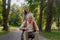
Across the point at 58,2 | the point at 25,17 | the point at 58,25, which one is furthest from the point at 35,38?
the point at 58,25

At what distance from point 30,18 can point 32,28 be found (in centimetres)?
40

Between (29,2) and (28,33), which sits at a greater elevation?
(29,2)

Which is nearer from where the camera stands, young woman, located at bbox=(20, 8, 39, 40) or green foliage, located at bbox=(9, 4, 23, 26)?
young woman, located at bbox=(20, 8, 39, 40)

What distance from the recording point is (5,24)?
4081 cm

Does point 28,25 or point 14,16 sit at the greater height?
point 28,25

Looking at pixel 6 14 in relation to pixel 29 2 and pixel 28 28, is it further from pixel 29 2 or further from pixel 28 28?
pixel 28 28

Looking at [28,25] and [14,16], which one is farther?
[14,16]

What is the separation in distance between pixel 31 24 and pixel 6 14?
32.2 meters

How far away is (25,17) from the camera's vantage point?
9.01m

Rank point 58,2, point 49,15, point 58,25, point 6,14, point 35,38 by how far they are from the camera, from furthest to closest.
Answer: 1. point 58,25
2. point 58,2
3. point 6,14
4. point 49,15
5. point 35,38

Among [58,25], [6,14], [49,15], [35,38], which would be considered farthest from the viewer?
[58,25]

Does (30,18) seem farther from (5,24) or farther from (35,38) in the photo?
(5,24)

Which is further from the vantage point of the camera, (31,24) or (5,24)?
(5,24)

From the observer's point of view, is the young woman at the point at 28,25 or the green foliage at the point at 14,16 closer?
the young woman at the point at 28,25
